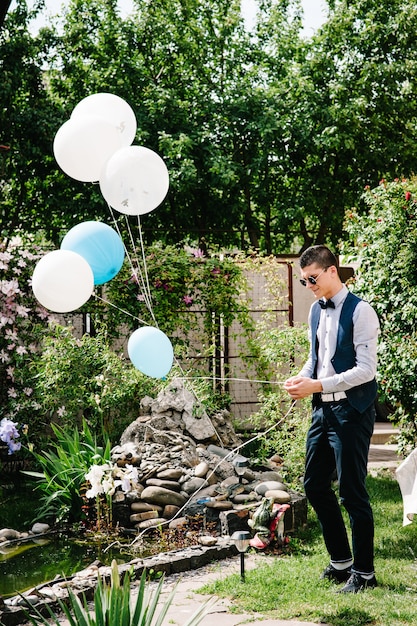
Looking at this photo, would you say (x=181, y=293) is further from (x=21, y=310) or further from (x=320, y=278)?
(x=320, y=278)

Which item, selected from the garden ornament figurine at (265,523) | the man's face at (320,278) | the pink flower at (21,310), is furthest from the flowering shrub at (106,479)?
the pink flower at (21,310)

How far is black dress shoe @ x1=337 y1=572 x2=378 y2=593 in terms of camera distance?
387 centimetres

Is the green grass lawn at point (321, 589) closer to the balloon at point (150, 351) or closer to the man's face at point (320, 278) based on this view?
the balloon at point (150, 351)

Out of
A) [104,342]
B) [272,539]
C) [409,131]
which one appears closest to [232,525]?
[272,539]

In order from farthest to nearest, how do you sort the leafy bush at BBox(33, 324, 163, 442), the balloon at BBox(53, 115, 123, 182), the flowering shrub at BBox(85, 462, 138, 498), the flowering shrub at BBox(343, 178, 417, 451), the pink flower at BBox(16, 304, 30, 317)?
the pink flower at BBox(16, 304, 30, 317), the leafy bush at BBox(33, 324, 163, 442), the flowering shrub at BBox(343, 178, 417, 451), the flowering shrub at BBox(85, 462, 138, 498), the balloon at BBox(53, 115, 123, 182)

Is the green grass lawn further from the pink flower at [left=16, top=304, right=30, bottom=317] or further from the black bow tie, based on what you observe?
the pink flower at [left=16, top=304, right=30, bottom=317]

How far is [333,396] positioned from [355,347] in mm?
284

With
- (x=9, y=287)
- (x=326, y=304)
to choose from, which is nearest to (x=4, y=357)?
(x=9, y=287)

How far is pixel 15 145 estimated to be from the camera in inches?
444

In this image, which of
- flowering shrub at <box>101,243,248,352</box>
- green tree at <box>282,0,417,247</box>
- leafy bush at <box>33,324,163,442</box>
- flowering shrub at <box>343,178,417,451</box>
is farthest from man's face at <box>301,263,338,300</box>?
green tree at <box>282,0,417,247</box>

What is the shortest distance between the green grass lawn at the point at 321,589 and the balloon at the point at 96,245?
195cm

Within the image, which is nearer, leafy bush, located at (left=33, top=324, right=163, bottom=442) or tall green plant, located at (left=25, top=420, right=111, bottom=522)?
tall green plant, located at (left=25, top=420, right=111, bottom=522)

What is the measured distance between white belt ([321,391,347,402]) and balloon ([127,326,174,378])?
1021 millimetres

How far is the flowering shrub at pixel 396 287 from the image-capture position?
5801mm
